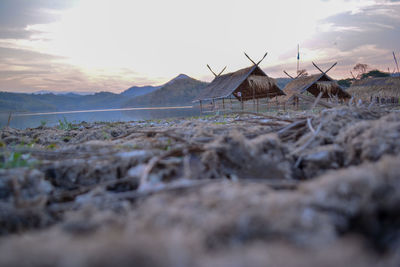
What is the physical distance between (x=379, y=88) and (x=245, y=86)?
14.6 meters

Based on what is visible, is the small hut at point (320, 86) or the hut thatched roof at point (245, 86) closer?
the hut thatched roof at point (245, 86)

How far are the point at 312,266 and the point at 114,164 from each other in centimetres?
152

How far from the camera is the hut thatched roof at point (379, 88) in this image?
67.9 ft

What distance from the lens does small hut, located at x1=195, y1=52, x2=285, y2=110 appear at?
1653cm

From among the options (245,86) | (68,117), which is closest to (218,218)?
(245,86)

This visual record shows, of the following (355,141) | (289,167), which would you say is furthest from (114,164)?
(355,141)

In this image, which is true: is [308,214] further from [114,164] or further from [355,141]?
[114,164]

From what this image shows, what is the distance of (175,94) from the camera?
342 ft

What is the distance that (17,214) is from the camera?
1065 mm

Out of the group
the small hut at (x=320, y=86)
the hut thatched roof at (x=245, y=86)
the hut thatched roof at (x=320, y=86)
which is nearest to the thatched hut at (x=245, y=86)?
the hut thatched roof at (x=245, y=86)

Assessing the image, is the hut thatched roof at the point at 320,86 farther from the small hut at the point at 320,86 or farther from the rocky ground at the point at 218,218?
the rocky ground at the point at 218,218

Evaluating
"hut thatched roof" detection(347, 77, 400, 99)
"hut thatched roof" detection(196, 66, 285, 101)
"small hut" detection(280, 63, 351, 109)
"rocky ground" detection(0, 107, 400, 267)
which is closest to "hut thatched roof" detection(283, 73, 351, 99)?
"small hut" detection(280, 63, 351, 109)

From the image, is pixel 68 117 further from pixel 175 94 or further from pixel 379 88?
pixel 175 94

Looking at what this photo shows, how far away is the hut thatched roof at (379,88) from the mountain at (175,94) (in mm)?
77558
